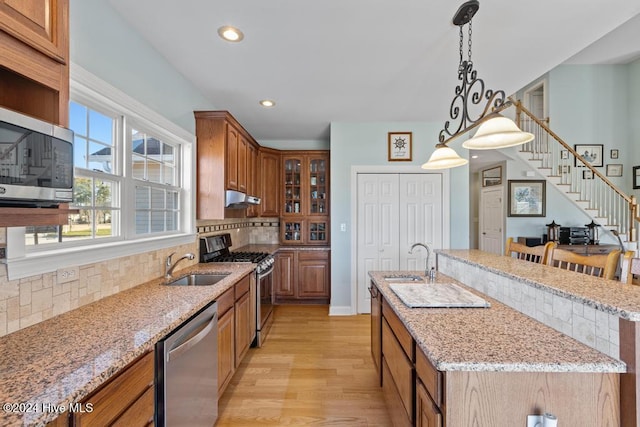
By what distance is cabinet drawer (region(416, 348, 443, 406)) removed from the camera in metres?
0.99

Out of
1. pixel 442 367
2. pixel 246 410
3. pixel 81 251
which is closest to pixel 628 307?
pixel 442 367

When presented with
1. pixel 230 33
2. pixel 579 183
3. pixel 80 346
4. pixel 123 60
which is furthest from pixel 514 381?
pixel 579 183

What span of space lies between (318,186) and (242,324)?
8.70 ft

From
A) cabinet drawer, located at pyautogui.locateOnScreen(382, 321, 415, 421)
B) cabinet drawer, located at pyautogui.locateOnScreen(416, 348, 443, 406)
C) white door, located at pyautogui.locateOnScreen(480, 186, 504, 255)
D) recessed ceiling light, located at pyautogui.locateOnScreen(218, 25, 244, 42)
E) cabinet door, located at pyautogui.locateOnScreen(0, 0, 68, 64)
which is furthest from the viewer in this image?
white door, located at pyautogui.locateOnScreen(480, 186, 504, 255)

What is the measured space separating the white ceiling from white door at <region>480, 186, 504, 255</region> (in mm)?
4066

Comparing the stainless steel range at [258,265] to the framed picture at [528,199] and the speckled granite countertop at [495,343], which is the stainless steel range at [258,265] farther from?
the framed picture at [528,199]

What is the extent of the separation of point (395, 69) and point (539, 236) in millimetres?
5363

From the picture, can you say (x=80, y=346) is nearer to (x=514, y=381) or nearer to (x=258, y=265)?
(x=514, y=381)

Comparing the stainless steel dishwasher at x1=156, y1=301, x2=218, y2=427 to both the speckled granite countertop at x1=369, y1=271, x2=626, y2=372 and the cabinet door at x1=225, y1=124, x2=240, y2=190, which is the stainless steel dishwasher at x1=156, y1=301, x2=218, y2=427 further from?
the cabinet door at x1=225, y1=124, x2=240, y2=190

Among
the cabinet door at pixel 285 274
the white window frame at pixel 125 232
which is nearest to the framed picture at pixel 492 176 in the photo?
the cabinet door at pixel 285 274

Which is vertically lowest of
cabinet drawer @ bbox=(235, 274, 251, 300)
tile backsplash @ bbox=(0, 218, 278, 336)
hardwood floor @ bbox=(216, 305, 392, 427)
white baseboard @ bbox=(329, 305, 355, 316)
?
hardwood floor @ bbox=(216, 305, 392, 427)

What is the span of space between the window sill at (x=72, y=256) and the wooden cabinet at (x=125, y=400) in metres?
0.66

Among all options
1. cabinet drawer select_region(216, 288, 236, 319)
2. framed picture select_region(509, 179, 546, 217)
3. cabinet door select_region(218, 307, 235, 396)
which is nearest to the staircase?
framed picture select_region(509, 179, 546, 217)

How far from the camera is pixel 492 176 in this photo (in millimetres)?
6867
